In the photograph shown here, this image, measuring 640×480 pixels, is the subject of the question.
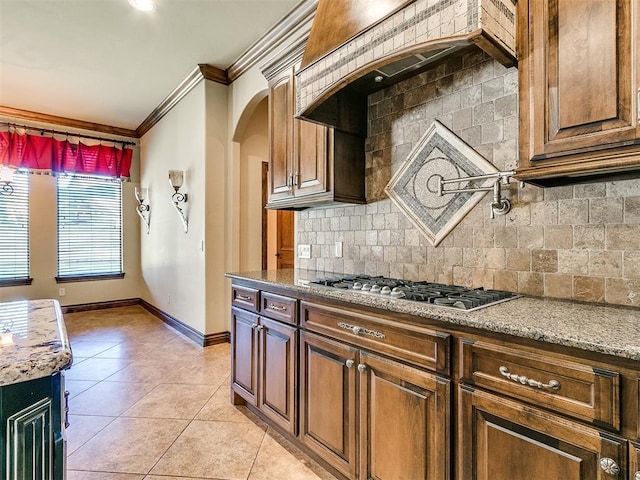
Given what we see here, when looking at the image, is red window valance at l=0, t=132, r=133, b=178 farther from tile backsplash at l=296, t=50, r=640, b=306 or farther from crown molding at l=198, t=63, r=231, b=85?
tile backsplash at l=296, t=50, r=640, b=306

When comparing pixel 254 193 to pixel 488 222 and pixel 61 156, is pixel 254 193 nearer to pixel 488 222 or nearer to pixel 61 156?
pixel 488 222

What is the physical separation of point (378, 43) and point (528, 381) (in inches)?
57.8

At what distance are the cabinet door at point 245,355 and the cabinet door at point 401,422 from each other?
0.97 m

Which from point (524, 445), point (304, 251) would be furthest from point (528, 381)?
point (304, 251)

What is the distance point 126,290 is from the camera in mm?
6227

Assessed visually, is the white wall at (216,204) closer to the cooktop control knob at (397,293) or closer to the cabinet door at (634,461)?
the cooktop control knob at (397,293)

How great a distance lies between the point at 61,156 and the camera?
215 inches

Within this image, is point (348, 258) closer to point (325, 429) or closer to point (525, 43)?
point (325, 429)

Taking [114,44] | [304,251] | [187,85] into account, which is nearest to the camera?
[304,251]

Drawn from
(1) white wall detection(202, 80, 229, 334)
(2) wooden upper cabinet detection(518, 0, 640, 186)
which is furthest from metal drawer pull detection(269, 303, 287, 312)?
(1) white wall detection(202, 80, 229, 334)

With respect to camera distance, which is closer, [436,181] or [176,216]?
[436,181]

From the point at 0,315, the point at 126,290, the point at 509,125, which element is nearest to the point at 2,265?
the point at 126,290

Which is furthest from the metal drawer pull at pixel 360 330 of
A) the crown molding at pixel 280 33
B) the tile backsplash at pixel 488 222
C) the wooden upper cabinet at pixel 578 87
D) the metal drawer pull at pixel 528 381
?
the crown molding at pixel 280 33

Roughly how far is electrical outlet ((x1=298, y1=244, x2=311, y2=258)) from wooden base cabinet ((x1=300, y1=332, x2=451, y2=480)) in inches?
42.9
